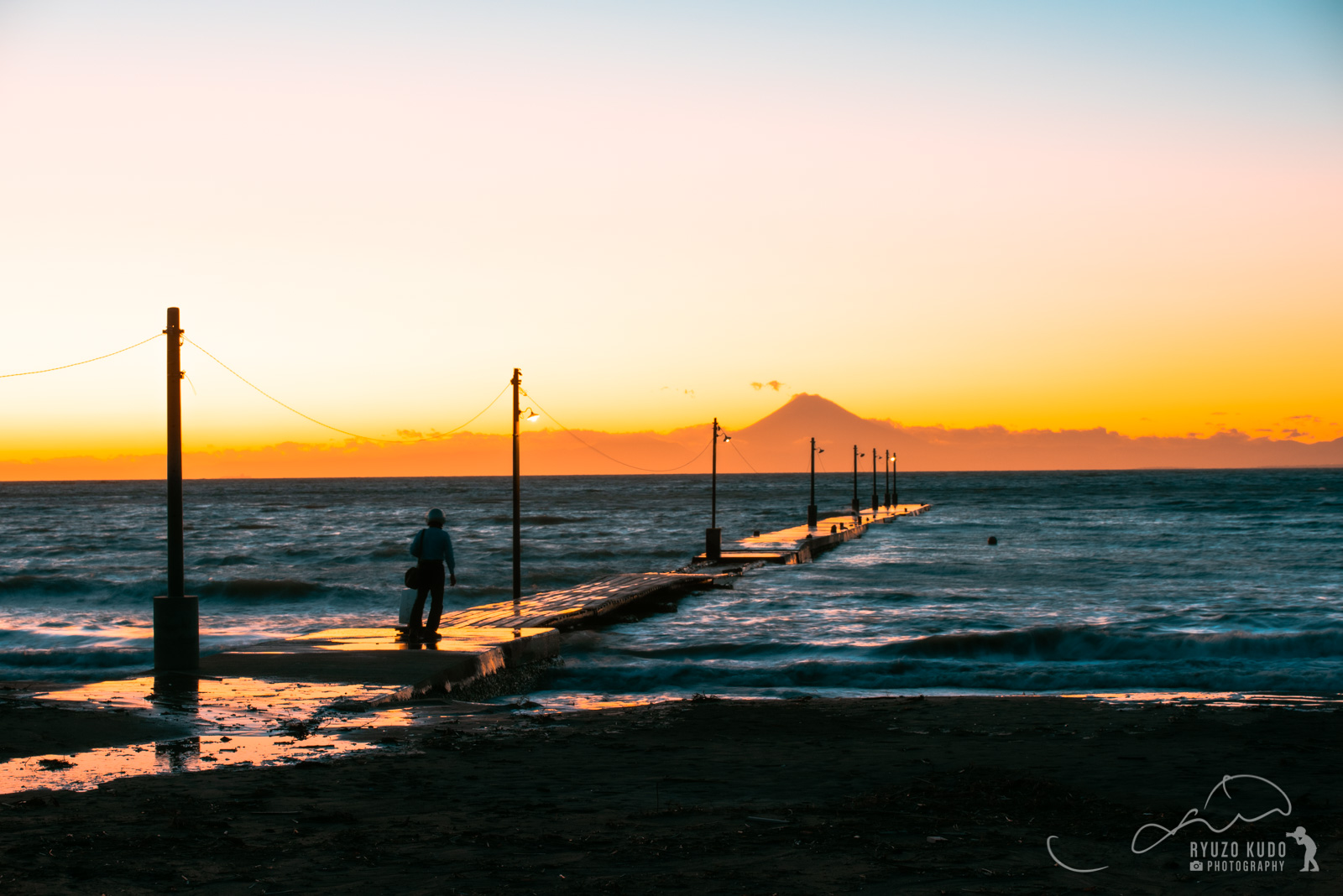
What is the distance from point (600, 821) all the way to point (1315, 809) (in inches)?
192

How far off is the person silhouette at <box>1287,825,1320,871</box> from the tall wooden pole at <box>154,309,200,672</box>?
11032mm

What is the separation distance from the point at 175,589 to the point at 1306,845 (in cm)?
1165

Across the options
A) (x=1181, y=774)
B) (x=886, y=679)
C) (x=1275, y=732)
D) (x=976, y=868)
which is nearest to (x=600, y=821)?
(x=976, y=868)

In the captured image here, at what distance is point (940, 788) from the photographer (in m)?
7.94

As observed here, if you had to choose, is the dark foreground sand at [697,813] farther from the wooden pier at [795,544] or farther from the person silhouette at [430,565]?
the wooden pier at [795,544]

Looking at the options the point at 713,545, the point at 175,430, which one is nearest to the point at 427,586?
the point at 175,430

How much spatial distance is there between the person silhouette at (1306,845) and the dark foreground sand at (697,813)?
0.06 m

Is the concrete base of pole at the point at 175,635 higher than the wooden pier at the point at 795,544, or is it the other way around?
the concrete base of pole at the point at 175,635

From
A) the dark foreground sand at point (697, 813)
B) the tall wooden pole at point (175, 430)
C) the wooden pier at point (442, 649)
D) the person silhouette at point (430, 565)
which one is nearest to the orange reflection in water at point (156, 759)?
the dark foreground sand at point (697, 813)

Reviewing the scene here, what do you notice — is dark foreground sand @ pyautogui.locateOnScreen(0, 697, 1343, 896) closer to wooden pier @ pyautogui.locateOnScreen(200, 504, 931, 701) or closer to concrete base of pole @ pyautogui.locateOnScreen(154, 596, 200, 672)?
wooden pier @ pyautogui.locateOnScreen(200, 504, 931, 701)

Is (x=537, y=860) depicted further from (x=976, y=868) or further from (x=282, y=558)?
(x=282, y=558)

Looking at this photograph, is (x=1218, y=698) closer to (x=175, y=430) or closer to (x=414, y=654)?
(x=414, y=654)

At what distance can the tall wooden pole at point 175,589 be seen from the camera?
41.5 ft


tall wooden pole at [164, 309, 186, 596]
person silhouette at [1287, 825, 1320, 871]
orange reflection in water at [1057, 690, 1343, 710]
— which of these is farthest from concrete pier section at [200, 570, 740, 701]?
person silhouette at [1287, 825, 1320, 871]
